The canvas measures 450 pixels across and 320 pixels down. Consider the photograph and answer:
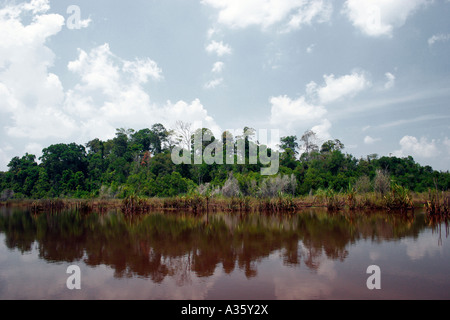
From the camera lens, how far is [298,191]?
2606 cm

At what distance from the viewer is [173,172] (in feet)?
98.4

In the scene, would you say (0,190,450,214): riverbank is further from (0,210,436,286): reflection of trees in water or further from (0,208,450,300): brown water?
(0,208,450,300): brown water

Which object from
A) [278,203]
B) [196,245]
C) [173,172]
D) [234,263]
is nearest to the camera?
[234,263]

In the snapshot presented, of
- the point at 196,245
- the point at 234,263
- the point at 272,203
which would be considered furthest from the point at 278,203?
the point at 234,263

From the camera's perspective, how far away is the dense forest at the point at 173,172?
25125 millimetres

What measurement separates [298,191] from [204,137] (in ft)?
48.7

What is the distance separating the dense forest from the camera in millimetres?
25125

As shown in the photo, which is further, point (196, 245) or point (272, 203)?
point (272, 203)

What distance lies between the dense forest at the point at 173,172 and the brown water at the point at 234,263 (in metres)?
13.3

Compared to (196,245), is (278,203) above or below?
above

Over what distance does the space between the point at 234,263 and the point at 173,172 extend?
2480cm

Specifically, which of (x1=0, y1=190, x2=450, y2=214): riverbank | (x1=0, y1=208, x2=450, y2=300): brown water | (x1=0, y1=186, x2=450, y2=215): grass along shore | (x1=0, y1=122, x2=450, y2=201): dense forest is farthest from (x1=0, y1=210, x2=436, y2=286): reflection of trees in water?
(x1=0, y1=122, x2=450, y2=201): dense forest

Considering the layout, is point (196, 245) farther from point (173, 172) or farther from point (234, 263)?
point (173, 172)

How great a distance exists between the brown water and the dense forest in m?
13.3
